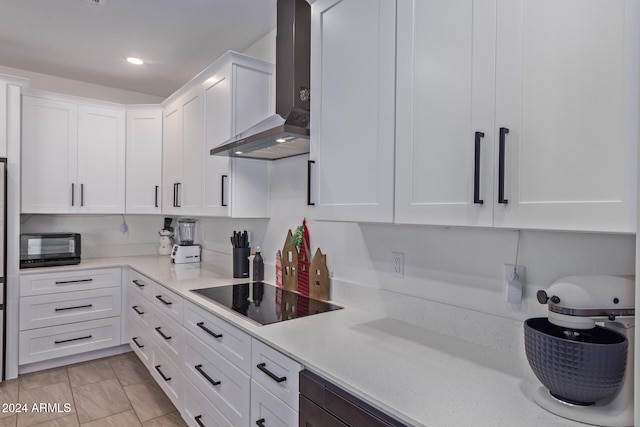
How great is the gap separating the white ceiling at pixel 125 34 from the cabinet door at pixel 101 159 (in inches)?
17.4

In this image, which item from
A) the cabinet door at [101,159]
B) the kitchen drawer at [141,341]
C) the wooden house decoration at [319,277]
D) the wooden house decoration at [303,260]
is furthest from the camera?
the cabinet door at [101,159]

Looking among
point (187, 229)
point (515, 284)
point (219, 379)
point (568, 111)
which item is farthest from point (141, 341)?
point (568, 111)

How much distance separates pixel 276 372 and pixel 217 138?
1.68 m

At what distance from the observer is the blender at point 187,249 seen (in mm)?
3434

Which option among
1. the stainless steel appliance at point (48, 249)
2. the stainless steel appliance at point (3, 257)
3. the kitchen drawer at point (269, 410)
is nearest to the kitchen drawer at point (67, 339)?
→ the stainless steel appliance at point (3, 257)

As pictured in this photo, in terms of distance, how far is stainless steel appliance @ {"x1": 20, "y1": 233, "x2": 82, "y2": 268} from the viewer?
3.00 m

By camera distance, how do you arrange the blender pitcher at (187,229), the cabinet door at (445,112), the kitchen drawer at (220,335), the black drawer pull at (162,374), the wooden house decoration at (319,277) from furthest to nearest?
the blender pitcher at (187,229)
the black drawer pull at (162,374)
the wooden house decoration at (319,277)
the kitchen drawer at (220,335)
the cabinet door at (445,112)

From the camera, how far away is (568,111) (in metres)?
0.87

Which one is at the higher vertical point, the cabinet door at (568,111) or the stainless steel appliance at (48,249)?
the cabinet door at (568,111)

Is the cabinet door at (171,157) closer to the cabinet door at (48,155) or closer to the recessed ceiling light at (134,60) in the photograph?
the recessed ceiling light at (134,60)

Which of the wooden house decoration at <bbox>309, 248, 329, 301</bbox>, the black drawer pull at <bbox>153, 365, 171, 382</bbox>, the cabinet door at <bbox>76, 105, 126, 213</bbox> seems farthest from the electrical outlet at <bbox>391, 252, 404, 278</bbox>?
the cabinet door at <bbox>76, 105, 126, 213</bbox>

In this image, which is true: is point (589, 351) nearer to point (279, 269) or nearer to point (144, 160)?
point (279, 269)

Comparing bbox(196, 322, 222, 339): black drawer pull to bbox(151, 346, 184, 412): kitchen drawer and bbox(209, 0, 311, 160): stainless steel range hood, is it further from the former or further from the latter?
bbox(209, 0, 311, 160): stainless steel range hood

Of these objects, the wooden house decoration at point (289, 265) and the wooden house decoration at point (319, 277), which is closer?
the wooden house decoration at point (319, 277)
